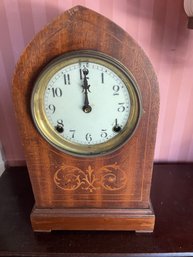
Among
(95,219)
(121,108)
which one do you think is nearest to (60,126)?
(121,108)

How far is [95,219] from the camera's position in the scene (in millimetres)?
766

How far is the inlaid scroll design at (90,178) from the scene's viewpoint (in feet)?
2.31

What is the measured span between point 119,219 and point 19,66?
1.69 ft

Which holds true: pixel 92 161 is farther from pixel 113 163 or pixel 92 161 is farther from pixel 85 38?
pixel 85 38

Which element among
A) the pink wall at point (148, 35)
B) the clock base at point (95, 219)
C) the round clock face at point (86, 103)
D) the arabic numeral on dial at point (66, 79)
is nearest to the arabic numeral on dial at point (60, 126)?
the round clock face at point (86, 103)

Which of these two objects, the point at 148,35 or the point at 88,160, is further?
the point at 148,35

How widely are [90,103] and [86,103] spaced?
1 cm

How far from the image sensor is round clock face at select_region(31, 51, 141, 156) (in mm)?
587

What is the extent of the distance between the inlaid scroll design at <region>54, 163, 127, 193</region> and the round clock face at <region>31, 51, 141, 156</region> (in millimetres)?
62

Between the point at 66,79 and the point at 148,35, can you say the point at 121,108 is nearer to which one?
the point at 66,79

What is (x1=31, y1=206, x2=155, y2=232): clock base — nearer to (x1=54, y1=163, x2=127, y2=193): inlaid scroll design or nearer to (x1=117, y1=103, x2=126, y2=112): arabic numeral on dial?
(x1=54, y1=163, x2=127, y2=193): inlaid scroll design

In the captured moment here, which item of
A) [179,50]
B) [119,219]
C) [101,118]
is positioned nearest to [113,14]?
[179,50]

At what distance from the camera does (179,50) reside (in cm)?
86

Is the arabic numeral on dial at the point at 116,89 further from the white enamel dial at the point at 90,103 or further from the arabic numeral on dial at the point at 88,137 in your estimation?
the arabic numeral on dial at the point at 88,137
